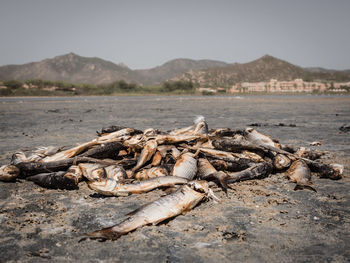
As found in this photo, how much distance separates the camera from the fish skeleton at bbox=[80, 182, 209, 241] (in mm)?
3184

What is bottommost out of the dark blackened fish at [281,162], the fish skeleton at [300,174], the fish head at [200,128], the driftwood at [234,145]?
the fish skeleton at [300,174]

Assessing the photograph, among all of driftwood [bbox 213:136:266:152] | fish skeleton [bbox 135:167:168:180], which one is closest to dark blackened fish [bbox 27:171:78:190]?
fish skeleton [bbox 135:167:168:180]

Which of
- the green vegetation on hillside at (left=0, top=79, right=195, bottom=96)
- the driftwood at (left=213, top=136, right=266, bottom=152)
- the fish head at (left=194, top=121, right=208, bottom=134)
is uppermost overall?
the green vegetation on hillside at (left=0, top=79, right=195, bottom=96)

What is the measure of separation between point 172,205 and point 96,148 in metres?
2.74

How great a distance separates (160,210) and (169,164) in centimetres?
186

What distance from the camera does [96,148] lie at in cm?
571

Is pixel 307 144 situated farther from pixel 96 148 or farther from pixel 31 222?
pixel 31 222

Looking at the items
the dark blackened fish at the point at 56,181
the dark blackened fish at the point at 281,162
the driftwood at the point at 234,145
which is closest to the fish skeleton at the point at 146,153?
the dark blackened fish at the point at 56,181

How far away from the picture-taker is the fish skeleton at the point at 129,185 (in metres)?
4.51

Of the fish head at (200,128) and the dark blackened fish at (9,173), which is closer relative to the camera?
the dark blackened fish at (9,173)

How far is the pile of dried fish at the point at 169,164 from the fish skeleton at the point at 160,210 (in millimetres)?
16

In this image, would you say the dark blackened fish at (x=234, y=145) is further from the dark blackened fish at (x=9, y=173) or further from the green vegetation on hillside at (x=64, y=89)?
the green vegetation on hillside at (x=64, y=89)

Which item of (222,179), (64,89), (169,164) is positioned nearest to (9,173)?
(169,164)

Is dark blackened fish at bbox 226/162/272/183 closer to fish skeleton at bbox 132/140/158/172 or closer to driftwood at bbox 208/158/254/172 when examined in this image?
driftwood at bbox 208/158/254/172
